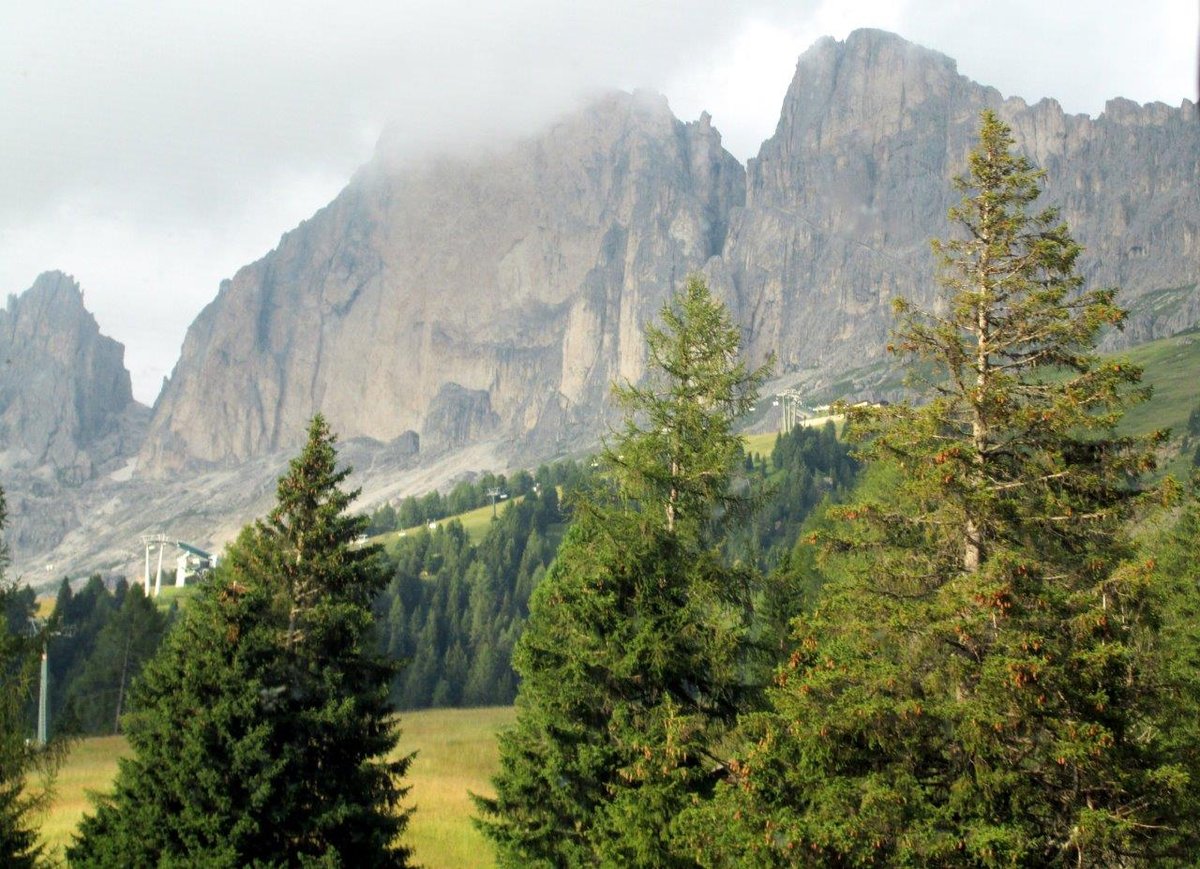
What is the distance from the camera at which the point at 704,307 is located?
23.7 meters

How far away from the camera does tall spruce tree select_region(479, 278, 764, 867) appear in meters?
20.7

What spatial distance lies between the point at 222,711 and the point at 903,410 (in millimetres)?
12349

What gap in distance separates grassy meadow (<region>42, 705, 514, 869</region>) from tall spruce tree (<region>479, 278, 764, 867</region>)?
9.56ft

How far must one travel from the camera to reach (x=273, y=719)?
21109mm

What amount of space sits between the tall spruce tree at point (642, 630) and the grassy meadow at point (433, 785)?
291 cm

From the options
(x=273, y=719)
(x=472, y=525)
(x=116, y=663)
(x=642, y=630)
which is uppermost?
(x=472, y=525)

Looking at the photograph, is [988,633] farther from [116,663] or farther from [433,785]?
[116,663]

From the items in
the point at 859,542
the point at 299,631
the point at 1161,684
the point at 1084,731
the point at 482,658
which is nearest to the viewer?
the point at 1084,731

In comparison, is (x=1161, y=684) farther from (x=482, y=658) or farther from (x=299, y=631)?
(x=482, y=658)

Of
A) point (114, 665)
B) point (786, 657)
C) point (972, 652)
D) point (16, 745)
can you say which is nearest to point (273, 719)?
point (16, 745)

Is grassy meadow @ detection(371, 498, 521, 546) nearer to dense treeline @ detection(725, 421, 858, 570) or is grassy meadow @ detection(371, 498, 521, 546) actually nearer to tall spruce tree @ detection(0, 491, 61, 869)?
dense treeline @ detection(725, 421, 858, 570)

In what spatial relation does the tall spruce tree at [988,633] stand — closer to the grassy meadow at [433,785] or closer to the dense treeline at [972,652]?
the dense treeline at [972,652]

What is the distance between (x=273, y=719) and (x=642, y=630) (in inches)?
266

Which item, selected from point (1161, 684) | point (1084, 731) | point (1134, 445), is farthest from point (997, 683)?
point (1134, 445)
